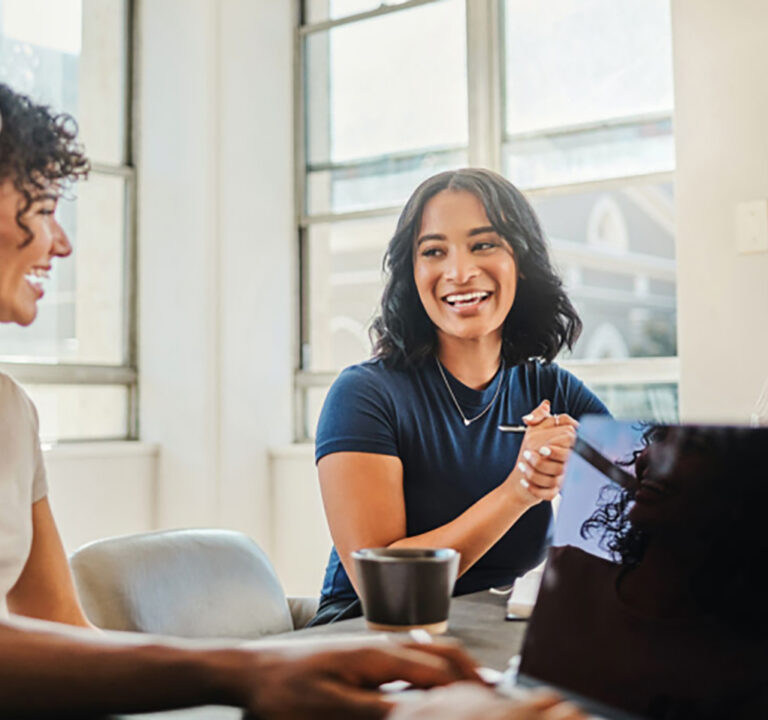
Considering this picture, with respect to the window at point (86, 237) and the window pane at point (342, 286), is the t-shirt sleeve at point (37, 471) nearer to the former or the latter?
the window at point (86, 237)

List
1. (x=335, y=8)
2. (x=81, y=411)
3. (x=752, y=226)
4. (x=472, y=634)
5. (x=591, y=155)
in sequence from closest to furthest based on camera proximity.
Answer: (x=472, y=634), (x=752, y=226), (x=591, y=155), (x=81, y=411), (x=335, y=8)

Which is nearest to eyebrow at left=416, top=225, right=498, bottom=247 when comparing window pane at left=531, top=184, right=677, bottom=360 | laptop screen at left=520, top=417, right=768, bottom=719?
laptop screen at left=520, top=417, right=768, bottom=719

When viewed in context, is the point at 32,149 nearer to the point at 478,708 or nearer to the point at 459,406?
the point at 478,708

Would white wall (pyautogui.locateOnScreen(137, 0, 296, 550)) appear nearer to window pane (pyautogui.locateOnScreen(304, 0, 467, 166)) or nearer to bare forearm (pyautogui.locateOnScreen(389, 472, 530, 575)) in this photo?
window pane (pyautogui.locateOnScreen(304, 0, 467, 166))

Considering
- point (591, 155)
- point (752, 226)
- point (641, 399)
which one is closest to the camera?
point (752, 226)

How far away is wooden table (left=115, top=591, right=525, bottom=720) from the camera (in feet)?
2.00

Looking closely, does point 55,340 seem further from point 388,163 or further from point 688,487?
point 688,487

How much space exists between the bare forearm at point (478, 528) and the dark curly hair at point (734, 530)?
24.5 inches

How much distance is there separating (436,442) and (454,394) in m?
0.10

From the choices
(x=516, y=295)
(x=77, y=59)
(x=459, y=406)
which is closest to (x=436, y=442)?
(x=459, y=406)

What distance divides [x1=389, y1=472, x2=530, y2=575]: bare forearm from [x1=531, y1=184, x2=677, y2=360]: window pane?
1597 millimetres

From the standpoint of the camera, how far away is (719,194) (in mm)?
2258

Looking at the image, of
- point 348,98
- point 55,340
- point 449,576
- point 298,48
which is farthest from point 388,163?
point 449,576

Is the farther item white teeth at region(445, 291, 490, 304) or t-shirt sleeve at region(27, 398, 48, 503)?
white teeth at region(445, 291, 490, 304)
